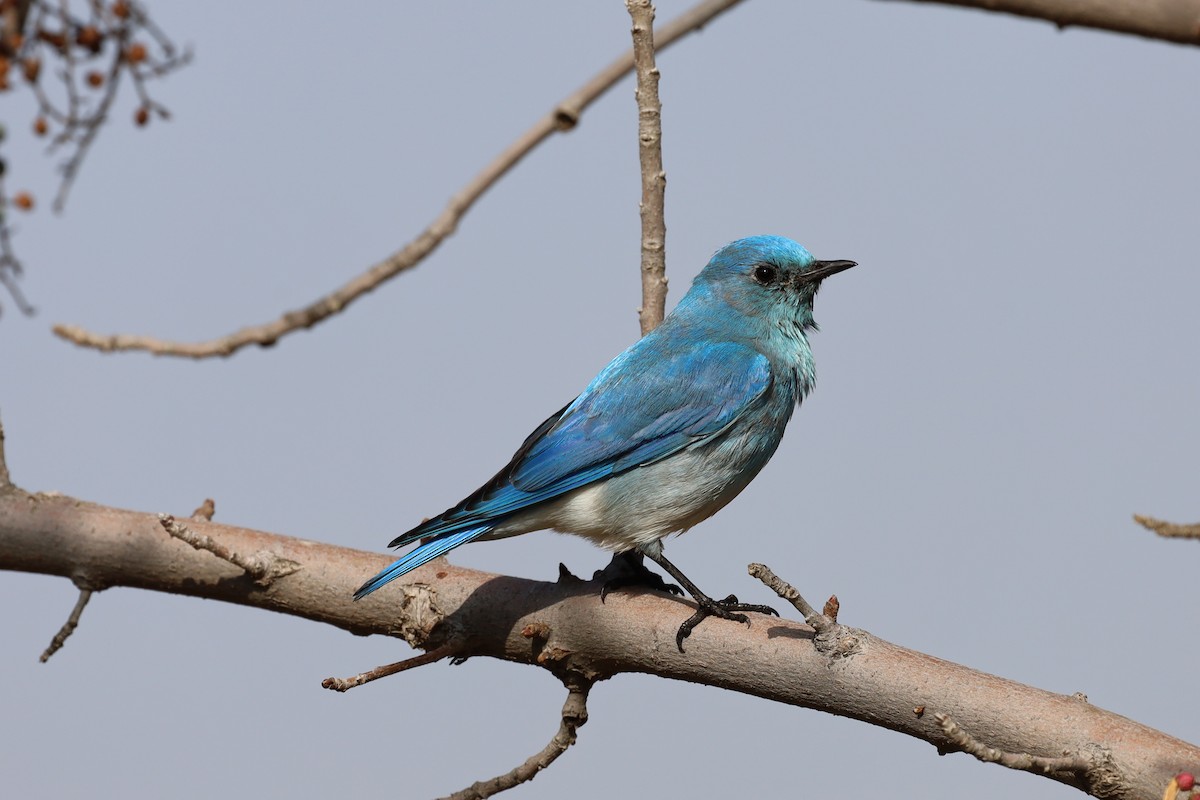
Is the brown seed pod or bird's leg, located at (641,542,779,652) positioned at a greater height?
the brown seed pod

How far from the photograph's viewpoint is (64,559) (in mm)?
A: 4266

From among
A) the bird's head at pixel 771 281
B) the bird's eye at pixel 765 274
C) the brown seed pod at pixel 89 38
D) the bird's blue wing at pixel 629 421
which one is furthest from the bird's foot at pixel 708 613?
the brown seed pod at pixel 89 38

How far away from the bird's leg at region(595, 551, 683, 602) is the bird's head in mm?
1220

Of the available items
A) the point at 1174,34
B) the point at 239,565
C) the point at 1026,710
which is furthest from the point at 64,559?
the point at 1174,34

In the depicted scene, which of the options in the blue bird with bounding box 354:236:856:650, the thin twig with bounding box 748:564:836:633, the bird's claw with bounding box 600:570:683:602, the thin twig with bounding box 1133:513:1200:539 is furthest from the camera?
the blue bird with bounding box 354:236:856:650

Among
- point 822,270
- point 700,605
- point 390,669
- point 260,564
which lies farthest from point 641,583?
point 822,270

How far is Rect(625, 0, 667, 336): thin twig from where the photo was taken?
4344mm

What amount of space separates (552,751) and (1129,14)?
269 cm

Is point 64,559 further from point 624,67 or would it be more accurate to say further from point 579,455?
point 624,67

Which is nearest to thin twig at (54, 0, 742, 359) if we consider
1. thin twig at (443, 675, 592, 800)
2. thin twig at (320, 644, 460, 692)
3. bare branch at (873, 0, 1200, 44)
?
bare branch at (873, 0, 1200, 44)

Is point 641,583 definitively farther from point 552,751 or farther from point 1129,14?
point 1129,14

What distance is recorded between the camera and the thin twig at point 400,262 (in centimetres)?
243

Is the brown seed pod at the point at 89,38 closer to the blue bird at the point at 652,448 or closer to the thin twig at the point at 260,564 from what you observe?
the thin twig at the point at 260,564

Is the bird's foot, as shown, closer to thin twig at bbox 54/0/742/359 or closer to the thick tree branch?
the thick tree branch
